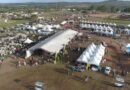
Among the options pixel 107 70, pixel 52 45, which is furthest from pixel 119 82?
pixel 52 45

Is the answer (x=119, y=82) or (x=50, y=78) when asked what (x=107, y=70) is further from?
(x=50, y=78)

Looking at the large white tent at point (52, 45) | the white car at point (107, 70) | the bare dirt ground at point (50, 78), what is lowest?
the bare dirt ground at point (50, 78)

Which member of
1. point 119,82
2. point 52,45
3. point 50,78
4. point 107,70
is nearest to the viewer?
point 119,82

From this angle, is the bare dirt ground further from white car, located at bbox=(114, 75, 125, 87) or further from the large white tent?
the large white tent

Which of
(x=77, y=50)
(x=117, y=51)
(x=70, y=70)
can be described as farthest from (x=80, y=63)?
(x=117, y=51)

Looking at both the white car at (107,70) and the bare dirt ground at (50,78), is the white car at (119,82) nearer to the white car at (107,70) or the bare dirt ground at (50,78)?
the bare dirt ground at (50,78)

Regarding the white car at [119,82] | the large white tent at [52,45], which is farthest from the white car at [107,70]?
the large white tent at [52,45]

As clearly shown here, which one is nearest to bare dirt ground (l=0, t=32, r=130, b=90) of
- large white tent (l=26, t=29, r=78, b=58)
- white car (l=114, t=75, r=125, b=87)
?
white car (l=114, t=75, r=125, b=87)

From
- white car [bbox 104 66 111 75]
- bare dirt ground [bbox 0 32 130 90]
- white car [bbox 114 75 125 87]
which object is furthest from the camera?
white car [bbox 104 66 111 75]
